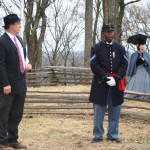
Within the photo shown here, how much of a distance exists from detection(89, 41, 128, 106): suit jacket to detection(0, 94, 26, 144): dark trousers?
46.7 inches

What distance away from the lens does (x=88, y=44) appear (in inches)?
870

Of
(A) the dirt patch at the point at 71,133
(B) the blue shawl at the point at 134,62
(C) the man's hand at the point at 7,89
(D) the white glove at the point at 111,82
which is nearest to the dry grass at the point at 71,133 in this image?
(A) the dirt patch at the point at 71,133

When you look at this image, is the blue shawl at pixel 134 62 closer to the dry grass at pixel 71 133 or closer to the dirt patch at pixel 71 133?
the dry grass at pixel 71 133

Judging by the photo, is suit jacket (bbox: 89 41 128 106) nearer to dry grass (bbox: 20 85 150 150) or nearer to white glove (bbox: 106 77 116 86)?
white glove (bbox: 106 77 116 86)

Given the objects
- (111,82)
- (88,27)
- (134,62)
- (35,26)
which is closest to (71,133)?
(111,82)

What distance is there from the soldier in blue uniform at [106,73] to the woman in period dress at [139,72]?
4.92 metres

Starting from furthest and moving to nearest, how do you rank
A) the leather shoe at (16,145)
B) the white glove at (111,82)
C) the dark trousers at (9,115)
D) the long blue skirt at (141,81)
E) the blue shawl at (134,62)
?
the long blue skirt at (141,81)
the blue shawl at (134,62)
the white glove at (111,82)
the leather shoe at (16,145)
the dark trousers at (9,115)

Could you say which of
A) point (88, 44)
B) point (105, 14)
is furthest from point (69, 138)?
point (88, 44)

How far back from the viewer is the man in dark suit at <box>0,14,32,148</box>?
21.3 ft

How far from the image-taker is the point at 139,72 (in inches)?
503

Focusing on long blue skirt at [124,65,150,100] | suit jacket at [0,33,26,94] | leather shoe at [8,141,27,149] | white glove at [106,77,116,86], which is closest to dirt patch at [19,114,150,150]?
leather shoe at [8,141,27,149]

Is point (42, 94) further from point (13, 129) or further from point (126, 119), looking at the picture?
point (13, 129)

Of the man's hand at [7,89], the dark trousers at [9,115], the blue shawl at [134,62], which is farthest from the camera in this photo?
the blue shawl at [134,62]

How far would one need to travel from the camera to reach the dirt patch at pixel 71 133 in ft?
23.6
